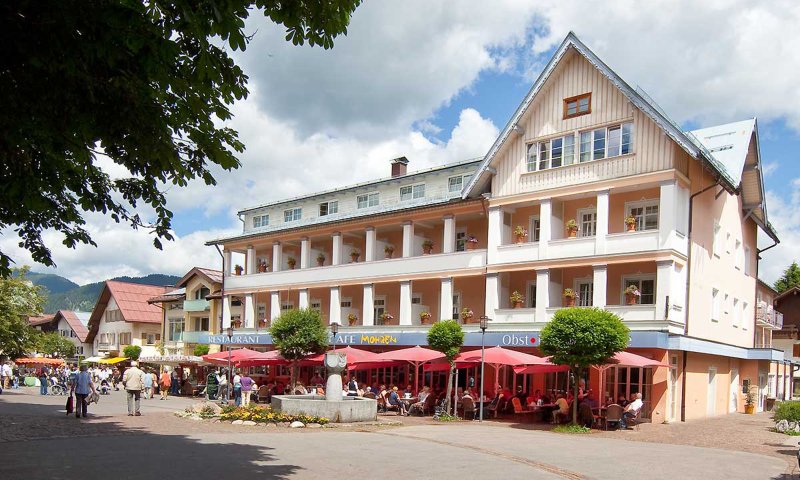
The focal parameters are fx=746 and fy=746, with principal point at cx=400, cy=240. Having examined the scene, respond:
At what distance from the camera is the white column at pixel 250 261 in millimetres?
46125

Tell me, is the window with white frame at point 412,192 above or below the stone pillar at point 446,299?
above

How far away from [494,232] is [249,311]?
62.8ft

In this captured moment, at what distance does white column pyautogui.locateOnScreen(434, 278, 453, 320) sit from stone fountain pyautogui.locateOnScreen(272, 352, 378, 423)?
10721 millimetres

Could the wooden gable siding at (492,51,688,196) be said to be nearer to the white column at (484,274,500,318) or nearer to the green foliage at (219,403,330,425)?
the white column at (484,274,500,318)

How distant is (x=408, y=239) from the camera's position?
36.8 m

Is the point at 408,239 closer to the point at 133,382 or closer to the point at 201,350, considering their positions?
the point at 133,382

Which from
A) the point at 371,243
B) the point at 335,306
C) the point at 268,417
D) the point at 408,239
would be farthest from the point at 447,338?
the point at 335,306

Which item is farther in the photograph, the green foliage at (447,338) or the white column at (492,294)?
the white column at (492,294)

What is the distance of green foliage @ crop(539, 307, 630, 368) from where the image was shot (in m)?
22.8

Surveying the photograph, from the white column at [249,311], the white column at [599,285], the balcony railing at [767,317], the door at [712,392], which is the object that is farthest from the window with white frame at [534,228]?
the white column at [249,311]

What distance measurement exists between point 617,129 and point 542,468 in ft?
59.0

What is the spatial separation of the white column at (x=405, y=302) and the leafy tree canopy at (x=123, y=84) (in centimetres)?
2612

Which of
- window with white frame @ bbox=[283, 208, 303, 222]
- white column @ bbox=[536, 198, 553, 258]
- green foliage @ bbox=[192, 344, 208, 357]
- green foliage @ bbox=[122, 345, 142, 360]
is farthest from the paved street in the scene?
green foliage @ bbox=[122, 345, 142, 360]

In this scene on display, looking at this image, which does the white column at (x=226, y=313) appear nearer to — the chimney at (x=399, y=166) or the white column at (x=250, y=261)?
the white column at (x=250, y=261)
